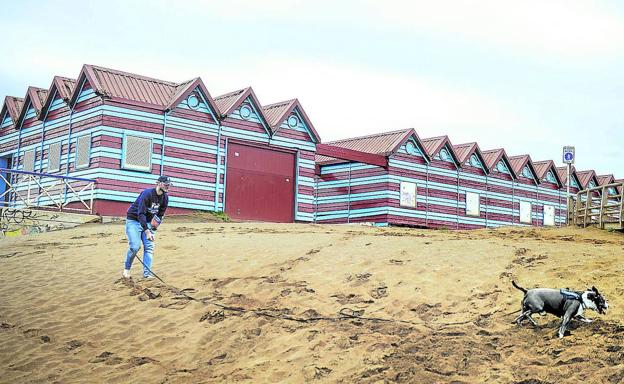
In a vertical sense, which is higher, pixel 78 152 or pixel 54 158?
pixel 78 152

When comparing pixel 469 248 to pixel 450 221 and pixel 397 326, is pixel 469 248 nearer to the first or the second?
pixel 397 326

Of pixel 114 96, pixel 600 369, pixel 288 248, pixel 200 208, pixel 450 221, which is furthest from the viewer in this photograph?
pixel 450 221

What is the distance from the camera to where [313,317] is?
11188mm

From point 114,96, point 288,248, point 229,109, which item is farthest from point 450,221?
point 288,248

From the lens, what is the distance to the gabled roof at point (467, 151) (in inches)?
1415

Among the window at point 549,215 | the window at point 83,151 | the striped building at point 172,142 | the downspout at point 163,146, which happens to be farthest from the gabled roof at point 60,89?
the window at point 549,215

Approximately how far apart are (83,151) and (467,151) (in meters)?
18.0

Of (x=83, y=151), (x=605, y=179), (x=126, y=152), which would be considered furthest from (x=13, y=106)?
(x=605, y=179)

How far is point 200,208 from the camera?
1087 inches

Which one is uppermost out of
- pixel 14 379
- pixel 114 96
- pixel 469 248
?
pixel 114 96

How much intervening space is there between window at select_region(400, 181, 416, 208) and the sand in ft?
53.9

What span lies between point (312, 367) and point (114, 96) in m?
18.7

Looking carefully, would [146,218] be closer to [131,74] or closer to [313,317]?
[313,317]

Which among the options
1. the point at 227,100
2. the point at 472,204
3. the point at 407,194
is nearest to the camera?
the point at 227,100
